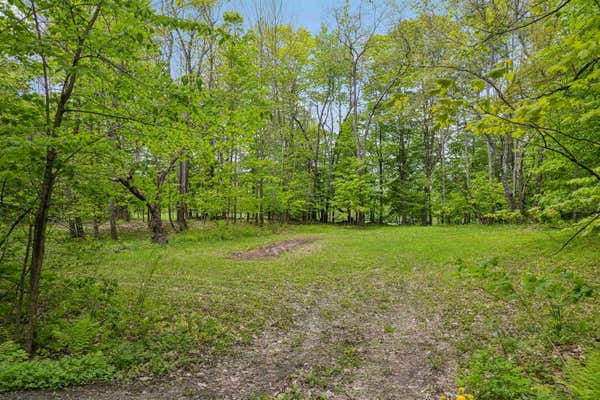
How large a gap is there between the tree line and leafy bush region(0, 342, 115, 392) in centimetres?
55

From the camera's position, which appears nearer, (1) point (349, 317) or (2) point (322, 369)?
(2) point (322, 369)

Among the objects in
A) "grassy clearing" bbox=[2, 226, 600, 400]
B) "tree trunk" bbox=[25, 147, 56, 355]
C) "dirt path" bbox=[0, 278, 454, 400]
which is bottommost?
"dirt path" bbox=[0, 278, 454, 400]

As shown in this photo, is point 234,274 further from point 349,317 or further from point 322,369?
point 322,369

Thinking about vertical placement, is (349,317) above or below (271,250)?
below

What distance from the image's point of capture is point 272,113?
5383mm

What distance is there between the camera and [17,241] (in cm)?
443

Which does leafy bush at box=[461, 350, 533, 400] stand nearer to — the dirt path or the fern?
the dirt path

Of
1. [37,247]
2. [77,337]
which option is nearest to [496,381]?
[77,337]

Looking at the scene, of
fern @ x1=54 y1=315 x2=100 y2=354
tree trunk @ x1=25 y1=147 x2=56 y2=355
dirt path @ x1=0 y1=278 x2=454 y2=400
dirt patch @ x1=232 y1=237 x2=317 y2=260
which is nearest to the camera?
dirt path @ x1=0 y1=278 x2=454 y2=400

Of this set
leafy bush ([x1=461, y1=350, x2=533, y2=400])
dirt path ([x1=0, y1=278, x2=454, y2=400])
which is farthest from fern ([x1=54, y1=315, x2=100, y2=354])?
leafy bush ([x1=461, y1=350, x2=533, y2=400])

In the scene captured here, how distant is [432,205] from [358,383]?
22612mm

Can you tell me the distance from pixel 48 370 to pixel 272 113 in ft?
15.0

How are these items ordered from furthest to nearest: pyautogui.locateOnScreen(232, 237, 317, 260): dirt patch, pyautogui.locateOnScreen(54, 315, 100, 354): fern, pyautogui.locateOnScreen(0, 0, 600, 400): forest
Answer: pyautogui.locateOnScreen(232, 237, 317, 260): dirt patch < pyautogui.locateOnScreen(54, 315, 100, 354): fern < pyautogui.locateOnScreen(0, 0, 600, 400): forest

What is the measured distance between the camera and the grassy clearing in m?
3.34
